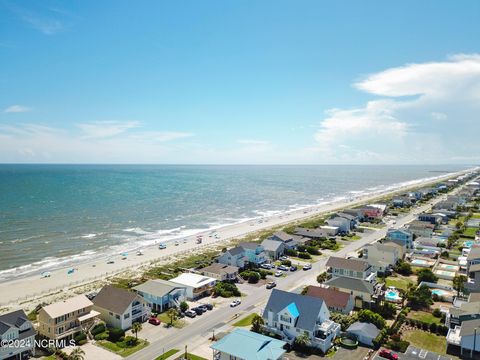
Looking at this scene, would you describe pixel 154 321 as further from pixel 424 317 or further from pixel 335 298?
pixel 424 317

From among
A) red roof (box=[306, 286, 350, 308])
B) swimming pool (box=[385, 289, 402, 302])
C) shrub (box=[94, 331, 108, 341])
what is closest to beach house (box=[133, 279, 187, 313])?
shrub (box=[94, 331, 108, 341])

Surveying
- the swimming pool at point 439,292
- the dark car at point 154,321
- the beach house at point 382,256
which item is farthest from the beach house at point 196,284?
the swimming pool at point 439,292

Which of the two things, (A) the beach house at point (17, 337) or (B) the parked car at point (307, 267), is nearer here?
(A) the beach house at point (17, 337)

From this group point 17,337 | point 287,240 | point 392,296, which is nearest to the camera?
point 17,337

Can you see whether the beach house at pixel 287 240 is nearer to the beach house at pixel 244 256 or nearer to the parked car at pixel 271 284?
the beach house at pixel 244 256

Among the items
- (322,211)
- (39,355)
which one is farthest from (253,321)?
(322,211)

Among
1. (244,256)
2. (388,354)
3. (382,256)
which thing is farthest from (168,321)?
(382,256)

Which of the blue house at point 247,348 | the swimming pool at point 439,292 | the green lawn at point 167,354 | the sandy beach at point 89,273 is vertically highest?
the blue house at point 247,348
